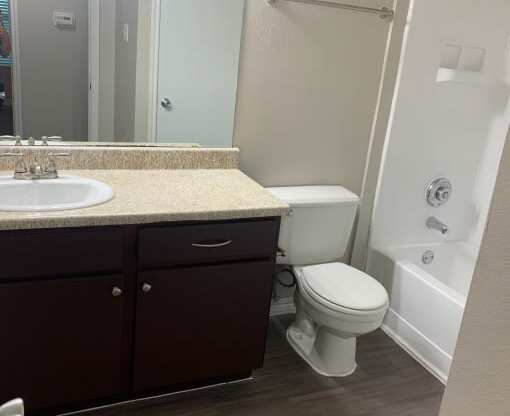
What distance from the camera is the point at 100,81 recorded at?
6.98 ft

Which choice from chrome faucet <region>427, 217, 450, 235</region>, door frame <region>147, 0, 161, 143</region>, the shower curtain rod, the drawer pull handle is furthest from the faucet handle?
chrome faucet <region>427, 217, 450, 235</region>

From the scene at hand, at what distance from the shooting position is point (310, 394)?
227 cm

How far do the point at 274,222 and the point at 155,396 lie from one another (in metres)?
0.84

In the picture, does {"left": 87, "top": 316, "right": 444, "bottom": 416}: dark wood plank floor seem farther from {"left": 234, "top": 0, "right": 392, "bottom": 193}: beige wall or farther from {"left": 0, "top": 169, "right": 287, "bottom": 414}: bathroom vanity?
{"left": 234, "top": 0, "right": 392, "bottom": 193}: beige wall

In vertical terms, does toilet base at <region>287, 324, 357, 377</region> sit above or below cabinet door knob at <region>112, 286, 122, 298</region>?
below

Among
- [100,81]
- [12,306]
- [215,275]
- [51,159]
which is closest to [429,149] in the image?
[215,275]

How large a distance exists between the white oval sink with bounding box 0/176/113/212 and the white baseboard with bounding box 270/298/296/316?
1212 mm

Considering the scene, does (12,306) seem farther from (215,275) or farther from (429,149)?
(429,149)

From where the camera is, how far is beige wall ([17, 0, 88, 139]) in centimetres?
201

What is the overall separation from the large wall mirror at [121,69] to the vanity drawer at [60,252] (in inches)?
23.3

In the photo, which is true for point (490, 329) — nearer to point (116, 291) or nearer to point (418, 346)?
point (116, 291)

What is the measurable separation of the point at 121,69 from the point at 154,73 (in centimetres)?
14

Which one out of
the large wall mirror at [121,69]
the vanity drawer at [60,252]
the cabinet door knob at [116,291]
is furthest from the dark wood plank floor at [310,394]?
the large wall mirror at [121,69]

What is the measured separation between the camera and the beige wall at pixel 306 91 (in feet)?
7.71
